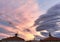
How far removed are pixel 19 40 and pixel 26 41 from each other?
320 centimetres

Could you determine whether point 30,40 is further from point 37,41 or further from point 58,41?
point 58,41

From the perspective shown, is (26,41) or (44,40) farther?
(26,41)

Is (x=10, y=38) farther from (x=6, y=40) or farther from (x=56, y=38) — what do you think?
(x=56, y=38)

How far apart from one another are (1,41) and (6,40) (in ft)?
3.22

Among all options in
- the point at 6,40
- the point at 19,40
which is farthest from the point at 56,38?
the point at 6,40

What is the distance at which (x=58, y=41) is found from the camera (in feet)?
125

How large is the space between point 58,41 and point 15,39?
808 cm

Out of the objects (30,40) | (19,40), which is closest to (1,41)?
(19,40)

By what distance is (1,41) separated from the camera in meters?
38.0

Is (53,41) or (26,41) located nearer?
(53,41)

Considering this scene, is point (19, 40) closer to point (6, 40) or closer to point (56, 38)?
point (6, 40)

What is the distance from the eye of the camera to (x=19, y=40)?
3750cm

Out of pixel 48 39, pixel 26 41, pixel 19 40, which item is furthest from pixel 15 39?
pixel 48 39

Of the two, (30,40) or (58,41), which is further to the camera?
(30,40)
